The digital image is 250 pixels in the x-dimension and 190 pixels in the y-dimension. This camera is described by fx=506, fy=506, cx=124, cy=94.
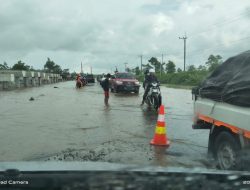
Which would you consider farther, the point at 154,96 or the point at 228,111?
the point at 154,96

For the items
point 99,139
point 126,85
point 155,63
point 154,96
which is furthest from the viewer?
point 155,63

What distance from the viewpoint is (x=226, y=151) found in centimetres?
744

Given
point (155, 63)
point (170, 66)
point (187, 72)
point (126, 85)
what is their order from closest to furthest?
point (126, 85) → point (187, 72) → point (170, 66) → point (155, 63)

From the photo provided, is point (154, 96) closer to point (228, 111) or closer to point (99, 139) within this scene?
point (99, 139)

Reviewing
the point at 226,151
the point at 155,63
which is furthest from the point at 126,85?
the point at 155,63

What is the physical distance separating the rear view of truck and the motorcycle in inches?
444

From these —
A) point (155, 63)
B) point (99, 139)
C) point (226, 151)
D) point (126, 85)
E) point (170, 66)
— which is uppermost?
point (155, 63)

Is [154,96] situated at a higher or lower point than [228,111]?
lower

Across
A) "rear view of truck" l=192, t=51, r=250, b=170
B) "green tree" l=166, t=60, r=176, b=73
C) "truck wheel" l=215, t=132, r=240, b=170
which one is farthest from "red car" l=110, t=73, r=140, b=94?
"green tree" l=166, t=60, r=176, b=73

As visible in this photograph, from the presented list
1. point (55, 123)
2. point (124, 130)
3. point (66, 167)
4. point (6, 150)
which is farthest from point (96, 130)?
point (66, 167)

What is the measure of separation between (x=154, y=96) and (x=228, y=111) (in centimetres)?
1308

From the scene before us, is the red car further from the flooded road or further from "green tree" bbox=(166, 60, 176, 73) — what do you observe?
"green tree" bbox=(166, 60, 176, 73)

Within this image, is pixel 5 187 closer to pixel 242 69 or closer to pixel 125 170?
pixel 125 170

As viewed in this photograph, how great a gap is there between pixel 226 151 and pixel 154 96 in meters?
13.0
